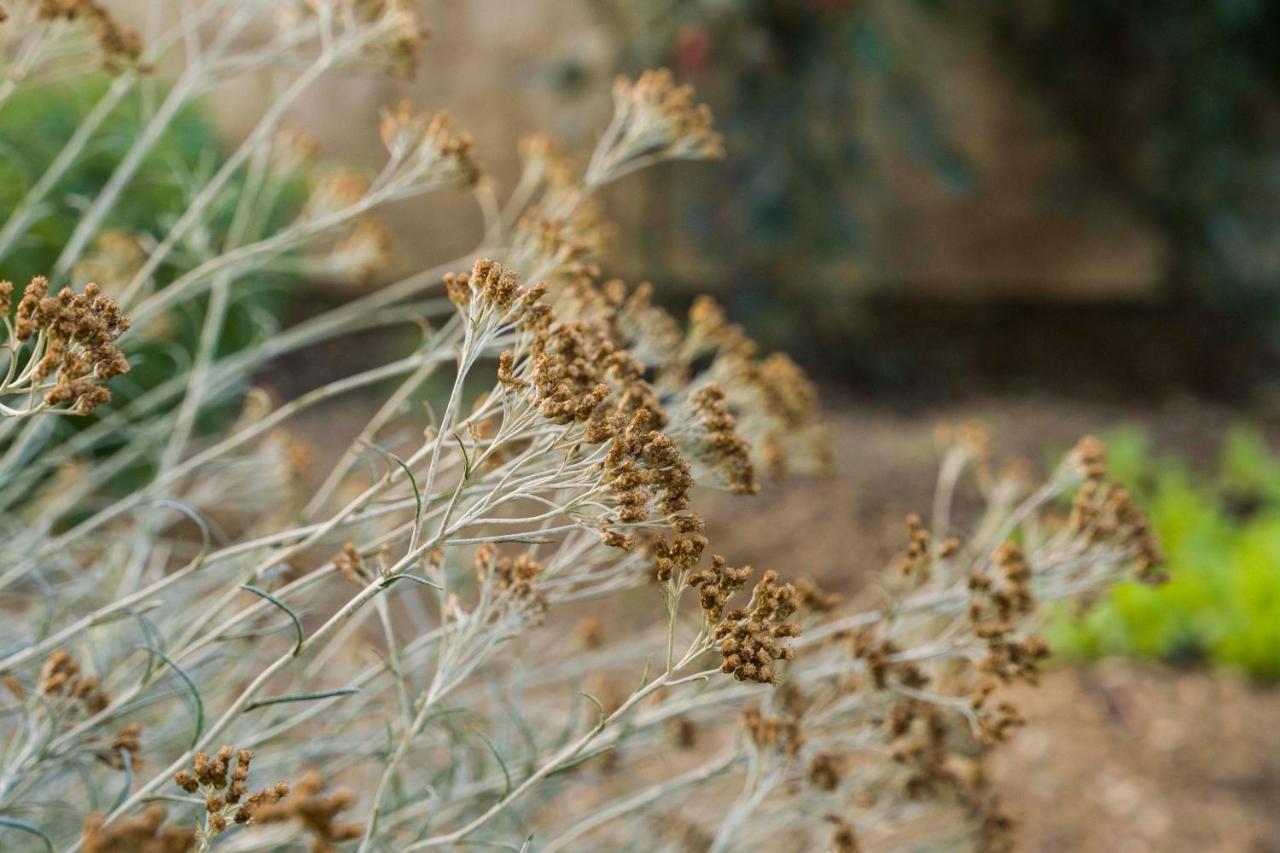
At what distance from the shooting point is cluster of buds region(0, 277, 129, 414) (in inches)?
36.7

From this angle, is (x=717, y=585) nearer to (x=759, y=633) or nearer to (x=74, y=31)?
(x=759, y=633)

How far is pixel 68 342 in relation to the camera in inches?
→ 37.1

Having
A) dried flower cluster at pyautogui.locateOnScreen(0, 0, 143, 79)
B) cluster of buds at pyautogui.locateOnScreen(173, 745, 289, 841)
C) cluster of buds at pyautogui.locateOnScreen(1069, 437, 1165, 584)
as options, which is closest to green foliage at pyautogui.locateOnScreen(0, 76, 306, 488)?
dried flower cluster at pyautogui.locateOnScreen(0, 0, 143, 79)

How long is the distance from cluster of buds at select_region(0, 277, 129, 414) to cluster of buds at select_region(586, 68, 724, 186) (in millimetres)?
791

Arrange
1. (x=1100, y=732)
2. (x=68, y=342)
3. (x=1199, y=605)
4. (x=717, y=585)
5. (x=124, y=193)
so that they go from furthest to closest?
1. (x=124, y=193)
2. (x=1199, y=605)
3. (x=1100, y=732)
4. (x=717, y=585)
5. (x=68, y=342)

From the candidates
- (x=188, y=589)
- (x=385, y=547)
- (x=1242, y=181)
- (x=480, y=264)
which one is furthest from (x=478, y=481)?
(x=1242, y=181)

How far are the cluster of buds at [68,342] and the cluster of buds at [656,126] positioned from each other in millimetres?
791

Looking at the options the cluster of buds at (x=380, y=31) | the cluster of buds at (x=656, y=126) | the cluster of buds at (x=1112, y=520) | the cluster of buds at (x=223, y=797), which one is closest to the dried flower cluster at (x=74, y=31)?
the cluster of buds at (x=380, y=31)

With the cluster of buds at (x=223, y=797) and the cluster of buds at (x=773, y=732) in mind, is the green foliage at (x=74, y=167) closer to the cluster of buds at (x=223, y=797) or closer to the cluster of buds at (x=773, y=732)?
the cluster of buds at (x=773, y=732)

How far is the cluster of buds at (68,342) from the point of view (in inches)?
36.7

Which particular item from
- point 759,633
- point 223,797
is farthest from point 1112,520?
point 223,797

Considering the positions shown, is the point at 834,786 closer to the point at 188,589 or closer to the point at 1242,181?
the point at 188,589

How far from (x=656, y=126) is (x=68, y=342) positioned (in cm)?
94

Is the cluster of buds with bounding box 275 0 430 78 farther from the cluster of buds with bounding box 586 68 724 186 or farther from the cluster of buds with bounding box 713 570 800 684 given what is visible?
the cluster of buds with bounding box 713 570 800 684
